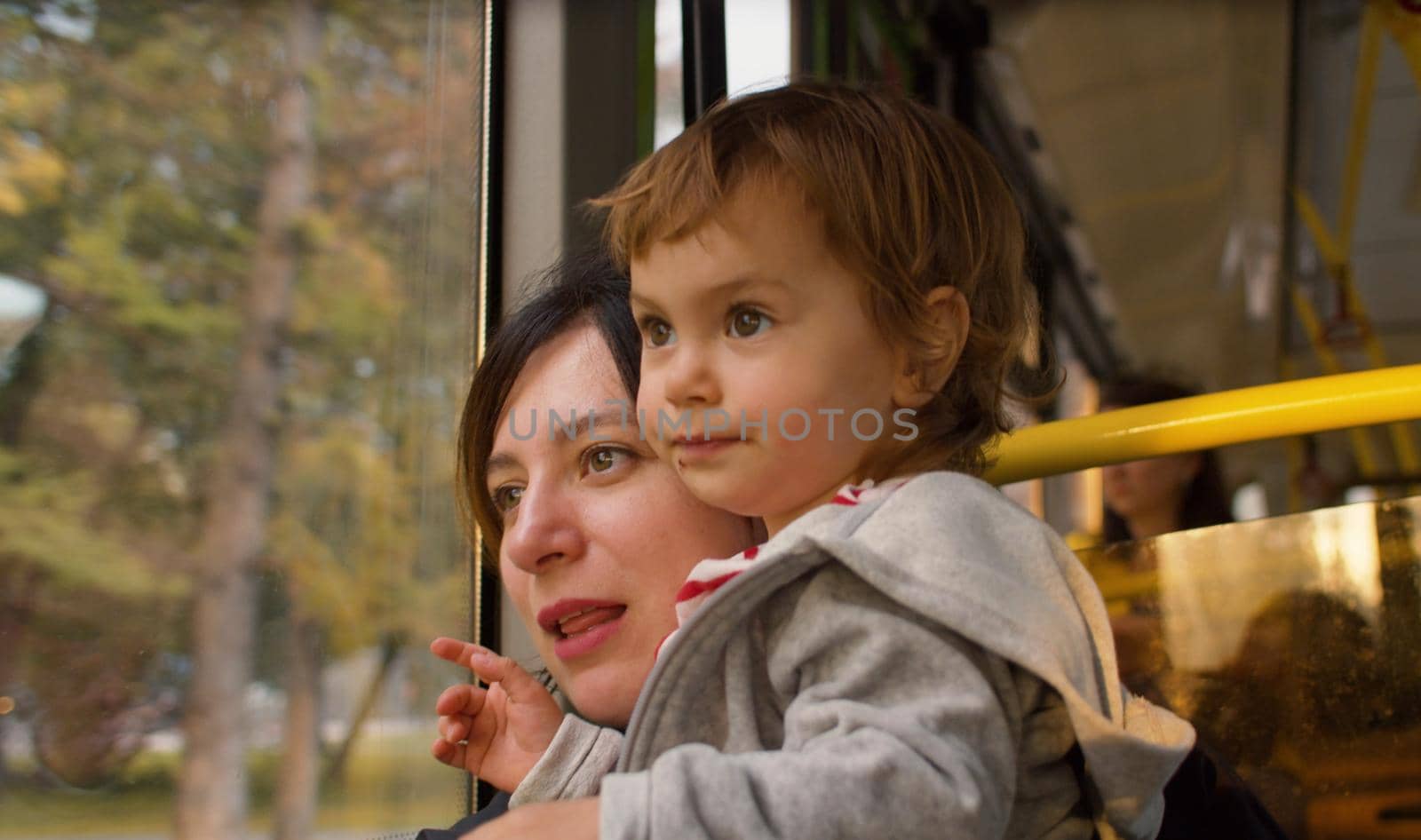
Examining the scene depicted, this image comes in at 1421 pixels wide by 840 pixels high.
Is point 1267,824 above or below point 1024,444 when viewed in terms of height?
below

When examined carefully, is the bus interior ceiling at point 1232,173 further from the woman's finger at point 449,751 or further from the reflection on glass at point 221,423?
the woman's finger at point 449,751

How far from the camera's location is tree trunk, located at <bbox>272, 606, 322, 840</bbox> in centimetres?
128

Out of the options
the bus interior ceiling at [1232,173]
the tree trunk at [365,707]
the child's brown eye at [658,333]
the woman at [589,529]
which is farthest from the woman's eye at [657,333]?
the bus interior ceiling at [1232,173]

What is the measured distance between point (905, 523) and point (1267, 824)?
1.50 feet

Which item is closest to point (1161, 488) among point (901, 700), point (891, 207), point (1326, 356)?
point (1326, 356)

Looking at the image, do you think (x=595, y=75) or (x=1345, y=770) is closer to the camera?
(x=1345, y=770)

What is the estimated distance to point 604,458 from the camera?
1151mm

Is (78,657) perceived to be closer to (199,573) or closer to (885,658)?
(199,573)

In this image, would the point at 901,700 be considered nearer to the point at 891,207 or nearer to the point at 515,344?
the point at 891,207

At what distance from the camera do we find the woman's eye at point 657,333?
3.24 ft

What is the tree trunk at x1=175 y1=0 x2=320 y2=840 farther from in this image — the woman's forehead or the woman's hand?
the woman's hand

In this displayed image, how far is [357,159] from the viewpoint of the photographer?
57.1 inches

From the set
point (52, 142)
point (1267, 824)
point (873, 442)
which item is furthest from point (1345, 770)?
point (52, 142)

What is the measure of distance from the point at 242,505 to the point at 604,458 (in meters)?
0.39
